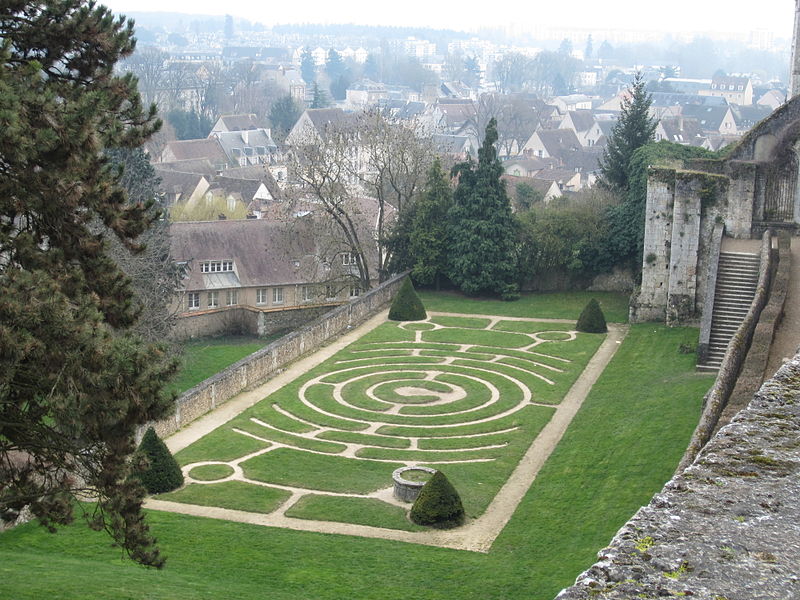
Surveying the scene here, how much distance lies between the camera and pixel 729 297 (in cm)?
3572

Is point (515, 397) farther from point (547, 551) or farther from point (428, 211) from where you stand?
point (428, 211)

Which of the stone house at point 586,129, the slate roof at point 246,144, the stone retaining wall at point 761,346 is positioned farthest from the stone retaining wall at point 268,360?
the stone house at point 586,129

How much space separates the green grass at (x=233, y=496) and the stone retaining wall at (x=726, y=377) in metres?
9.79

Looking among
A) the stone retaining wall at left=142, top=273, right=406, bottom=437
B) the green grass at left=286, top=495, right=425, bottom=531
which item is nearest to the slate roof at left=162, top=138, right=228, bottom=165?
the stone retaining wall at left=142, top=273, right=406, bottom=437

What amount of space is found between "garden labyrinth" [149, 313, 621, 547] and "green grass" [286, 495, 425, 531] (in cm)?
2

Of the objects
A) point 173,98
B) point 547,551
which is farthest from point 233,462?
point 173,98

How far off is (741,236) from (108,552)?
27.3 meters

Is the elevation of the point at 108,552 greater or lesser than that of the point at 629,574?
lesser

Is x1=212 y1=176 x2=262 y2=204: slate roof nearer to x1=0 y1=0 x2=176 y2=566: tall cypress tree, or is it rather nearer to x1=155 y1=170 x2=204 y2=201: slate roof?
x1=155 y1=170 x2=204 y2=201: slate roof

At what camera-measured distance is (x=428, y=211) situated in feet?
165

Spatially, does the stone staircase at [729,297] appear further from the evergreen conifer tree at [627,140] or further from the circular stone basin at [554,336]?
the evergreen conifer tree at [627,140]

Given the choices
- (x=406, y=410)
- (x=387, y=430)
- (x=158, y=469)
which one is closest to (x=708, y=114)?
(x=406, y=410)

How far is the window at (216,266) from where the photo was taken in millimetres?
50531

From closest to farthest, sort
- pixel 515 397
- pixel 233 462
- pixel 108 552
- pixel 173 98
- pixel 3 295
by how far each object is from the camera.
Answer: pixel 3 295
pixel 108 552
pixel 233 462
pixel 515 397
pixel 173 98
